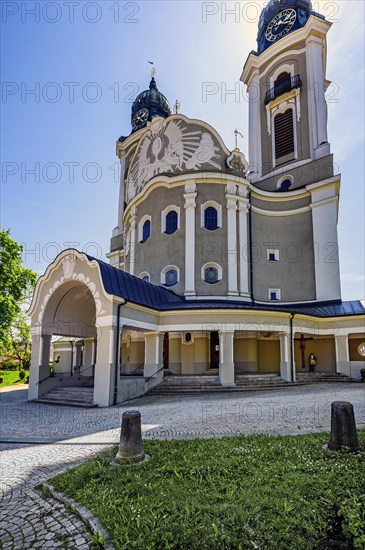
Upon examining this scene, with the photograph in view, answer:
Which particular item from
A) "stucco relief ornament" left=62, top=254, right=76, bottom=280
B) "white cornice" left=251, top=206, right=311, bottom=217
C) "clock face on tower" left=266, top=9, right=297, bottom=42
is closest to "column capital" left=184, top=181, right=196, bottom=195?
"white cornice" left=251, top=206, right=311, bottom=217

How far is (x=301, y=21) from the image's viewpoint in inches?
1211

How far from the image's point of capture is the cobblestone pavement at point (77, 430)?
414 centimetres

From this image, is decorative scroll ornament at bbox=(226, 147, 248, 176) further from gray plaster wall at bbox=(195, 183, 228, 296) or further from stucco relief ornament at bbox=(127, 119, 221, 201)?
gray plaster wall at bbox=(195, 183, 228, 296)

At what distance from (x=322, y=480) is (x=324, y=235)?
22.0m

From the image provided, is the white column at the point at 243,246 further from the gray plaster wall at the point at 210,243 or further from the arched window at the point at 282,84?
the arched window at the point at 282,84

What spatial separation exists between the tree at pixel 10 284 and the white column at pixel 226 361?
13.7m

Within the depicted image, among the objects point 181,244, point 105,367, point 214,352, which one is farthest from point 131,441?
point 181,244

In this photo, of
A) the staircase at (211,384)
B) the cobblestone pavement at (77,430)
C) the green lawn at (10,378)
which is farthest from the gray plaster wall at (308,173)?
the green lawn at (10,378)

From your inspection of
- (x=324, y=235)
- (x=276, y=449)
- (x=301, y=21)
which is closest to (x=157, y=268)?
(x=324, y=235)

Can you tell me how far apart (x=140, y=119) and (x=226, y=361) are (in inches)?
1250

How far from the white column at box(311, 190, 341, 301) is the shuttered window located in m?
6.20

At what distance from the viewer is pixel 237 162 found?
76.0 ft

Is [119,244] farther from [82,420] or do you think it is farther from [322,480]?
[322,480]

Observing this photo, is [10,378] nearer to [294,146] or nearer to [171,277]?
[171,277]
